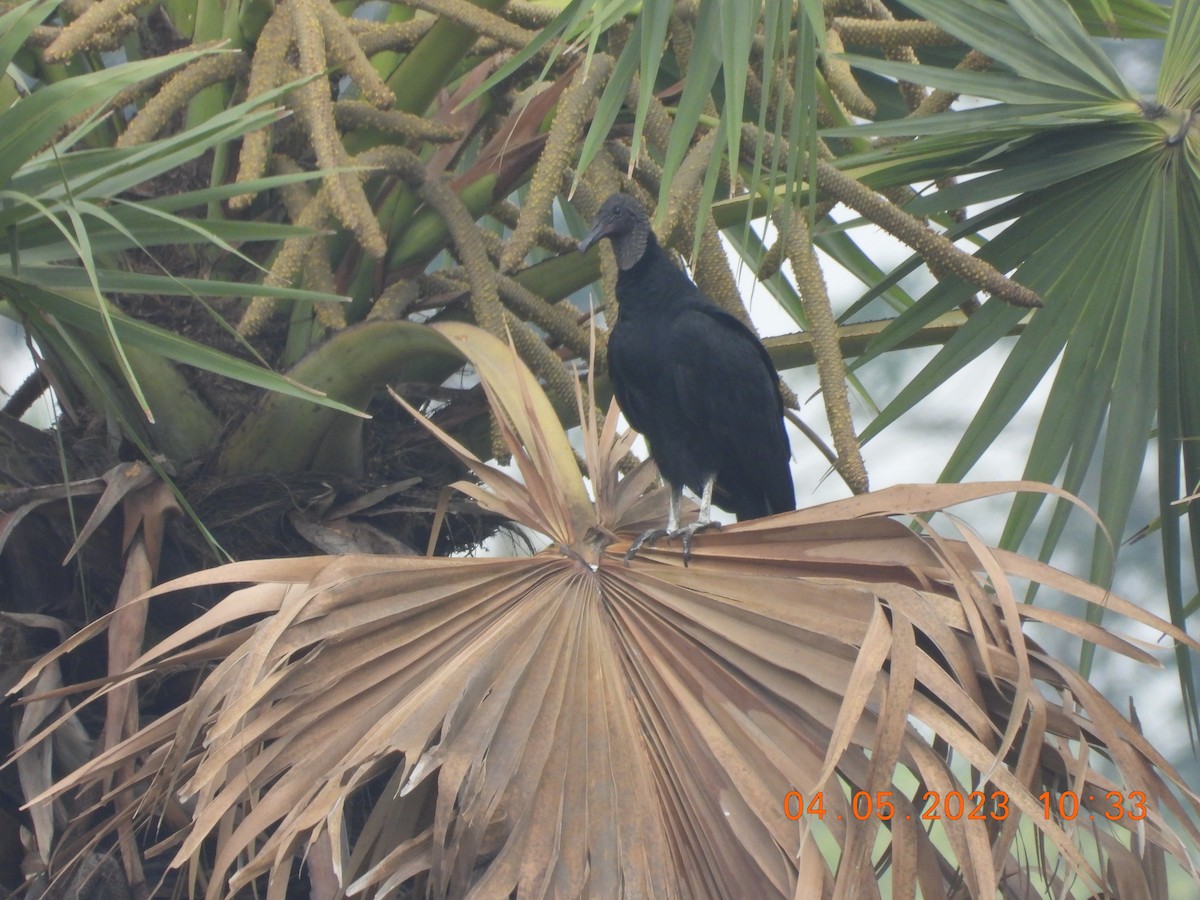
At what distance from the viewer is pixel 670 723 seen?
61.2 inches

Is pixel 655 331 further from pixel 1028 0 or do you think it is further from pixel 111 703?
pixel 111 703

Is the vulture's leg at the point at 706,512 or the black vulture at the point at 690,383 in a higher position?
the black vulture at the point at 690,383

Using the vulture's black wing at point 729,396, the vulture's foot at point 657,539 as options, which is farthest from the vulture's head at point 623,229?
the vulture's foot at point 657,539


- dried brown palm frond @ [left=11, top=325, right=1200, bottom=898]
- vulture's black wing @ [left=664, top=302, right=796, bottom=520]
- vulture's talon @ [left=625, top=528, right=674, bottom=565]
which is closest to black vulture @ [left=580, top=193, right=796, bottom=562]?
vulture's black wing @ [left=664, top=302, right=796, bottom=520]

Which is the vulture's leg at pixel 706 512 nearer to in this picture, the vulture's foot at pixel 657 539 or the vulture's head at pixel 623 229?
the vulture's foot at pixel 657 539

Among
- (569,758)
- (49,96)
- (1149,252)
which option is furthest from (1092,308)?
(49,96)

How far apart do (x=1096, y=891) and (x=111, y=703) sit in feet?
4.39

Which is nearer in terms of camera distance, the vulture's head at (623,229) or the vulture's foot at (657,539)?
the vulture's foot at (657,539)

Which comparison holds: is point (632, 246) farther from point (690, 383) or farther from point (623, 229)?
point (690, 383)

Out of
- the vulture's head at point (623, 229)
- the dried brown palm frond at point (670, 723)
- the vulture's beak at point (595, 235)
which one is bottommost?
the dried brown palm frond at point (670, 723)

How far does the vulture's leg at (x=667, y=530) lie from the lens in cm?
174

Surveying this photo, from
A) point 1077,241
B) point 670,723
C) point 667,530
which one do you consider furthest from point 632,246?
point 670,723

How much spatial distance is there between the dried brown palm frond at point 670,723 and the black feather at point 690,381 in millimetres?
812
